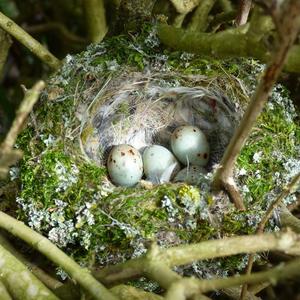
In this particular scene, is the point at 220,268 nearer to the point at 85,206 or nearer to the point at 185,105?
the point at 85,206

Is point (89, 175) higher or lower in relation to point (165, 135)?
lower

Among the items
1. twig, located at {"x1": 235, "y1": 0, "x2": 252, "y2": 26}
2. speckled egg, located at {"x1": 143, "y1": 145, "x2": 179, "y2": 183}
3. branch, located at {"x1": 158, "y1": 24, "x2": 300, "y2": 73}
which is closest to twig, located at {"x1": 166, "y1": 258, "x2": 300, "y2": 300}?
branch, located at {"x1": 158, "y1": 24, "x2": 300, "y2": 73}

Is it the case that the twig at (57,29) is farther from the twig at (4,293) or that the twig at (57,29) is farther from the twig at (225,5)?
the twig at (4,293)

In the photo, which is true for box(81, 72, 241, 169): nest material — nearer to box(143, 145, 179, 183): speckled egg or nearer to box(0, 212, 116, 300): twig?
box(143, 145, 179, 183): speckled egg

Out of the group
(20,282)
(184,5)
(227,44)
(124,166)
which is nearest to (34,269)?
(20,282)

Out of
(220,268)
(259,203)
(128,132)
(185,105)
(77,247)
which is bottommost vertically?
(77,247)

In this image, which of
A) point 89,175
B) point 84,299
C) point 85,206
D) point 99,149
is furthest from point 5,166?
point 99,149

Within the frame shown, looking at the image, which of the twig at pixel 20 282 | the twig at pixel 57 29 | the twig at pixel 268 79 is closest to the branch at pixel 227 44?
the twig at pixel 268 79
